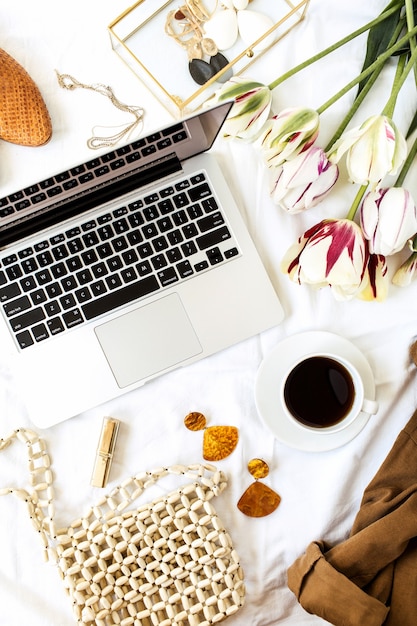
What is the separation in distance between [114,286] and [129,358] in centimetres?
8

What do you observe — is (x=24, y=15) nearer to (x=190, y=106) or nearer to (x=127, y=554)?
(x=190, y=106)

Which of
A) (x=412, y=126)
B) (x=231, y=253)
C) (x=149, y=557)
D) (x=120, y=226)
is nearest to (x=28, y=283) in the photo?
(x=120, y=226)

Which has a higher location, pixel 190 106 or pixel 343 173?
pixel 190 106

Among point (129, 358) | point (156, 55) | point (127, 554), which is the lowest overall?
point (127, 554)

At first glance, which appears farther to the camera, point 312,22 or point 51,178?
point 312,22

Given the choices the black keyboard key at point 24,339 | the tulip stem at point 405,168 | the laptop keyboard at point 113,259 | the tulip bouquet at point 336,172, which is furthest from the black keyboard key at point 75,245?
the tulip stem at point 405,168

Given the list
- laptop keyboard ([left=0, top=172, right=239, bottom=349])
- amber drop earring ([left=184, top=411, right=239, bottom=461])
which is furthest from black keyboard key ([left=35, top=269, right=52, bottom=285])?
amber drop earring ([left=184, top=411, right=239, bottom=461])

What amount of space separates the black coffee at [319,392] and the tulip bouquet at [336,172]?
0.31 feet

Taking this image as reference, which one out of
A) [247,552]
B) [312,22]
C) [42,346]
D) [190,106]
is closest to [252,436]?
[247,552]

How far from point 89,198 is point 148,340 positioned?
0.17 metres

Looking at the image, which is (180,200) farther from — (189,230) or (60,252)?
(60,252)

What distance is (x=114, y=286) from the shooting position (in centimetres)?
66

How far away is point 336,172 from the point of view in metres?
0.59

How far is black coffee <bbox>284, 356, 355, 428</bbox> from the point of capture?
2.14 ft
